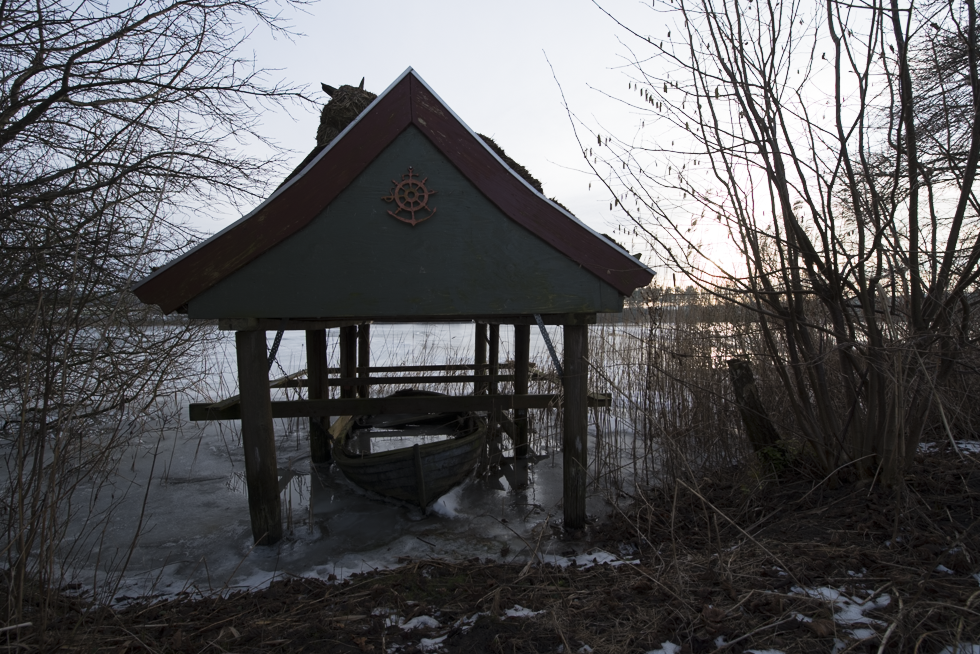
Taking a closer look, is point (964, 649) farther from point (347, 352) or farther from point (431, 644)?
point (347, 352)

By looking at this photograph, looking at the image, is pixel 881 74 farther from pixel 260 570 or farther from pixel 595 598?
pixel 260 570

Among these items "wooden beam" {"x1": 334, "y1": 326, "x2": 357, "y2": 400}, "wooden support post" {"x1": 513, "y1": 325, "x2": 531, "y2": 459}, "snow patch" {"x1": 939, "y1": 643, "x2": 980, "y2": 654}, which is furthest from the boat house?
"wooden beam" {"x1": 334, "y1": 326, "x2": 357, "y2": 400}

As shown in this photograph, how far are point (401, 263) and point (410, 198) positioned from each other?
50cm

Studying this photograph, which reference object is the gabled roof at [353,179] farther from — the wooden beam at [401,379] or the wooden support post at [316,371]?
the wooden beam at [401,379]

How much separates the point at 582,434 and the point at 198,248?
333 cm

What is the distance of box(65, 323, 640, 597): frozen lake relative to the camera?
4.44 m

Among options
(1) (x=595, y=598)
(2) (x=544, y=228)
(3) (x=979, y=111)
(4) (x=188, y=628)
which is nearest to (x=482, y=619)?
(1) (x=595, y=598)

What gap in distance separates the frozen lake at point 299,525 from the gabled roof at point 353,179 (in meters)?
1.19

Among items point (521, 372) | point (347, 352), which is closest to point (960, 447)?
point (521, 372)

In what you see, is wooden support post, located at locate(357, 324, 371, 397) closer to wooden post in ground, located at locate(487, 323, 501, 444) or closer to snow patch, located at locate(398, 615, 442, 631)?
wooden post in ground, located at locate(487, 323, 501, 444)

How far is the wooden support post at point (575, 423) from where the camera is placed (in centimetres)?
482

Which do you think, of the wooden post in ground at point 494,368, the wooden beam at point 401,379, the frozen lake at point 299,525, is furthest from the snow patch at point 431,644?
the wooden beam at point 401,379

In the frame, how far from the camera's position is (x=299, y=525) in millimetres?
5445

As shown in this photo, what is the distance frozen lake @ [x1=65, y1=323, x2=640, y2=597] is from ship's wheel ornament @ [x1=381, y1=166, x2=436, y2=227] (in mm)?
2356
